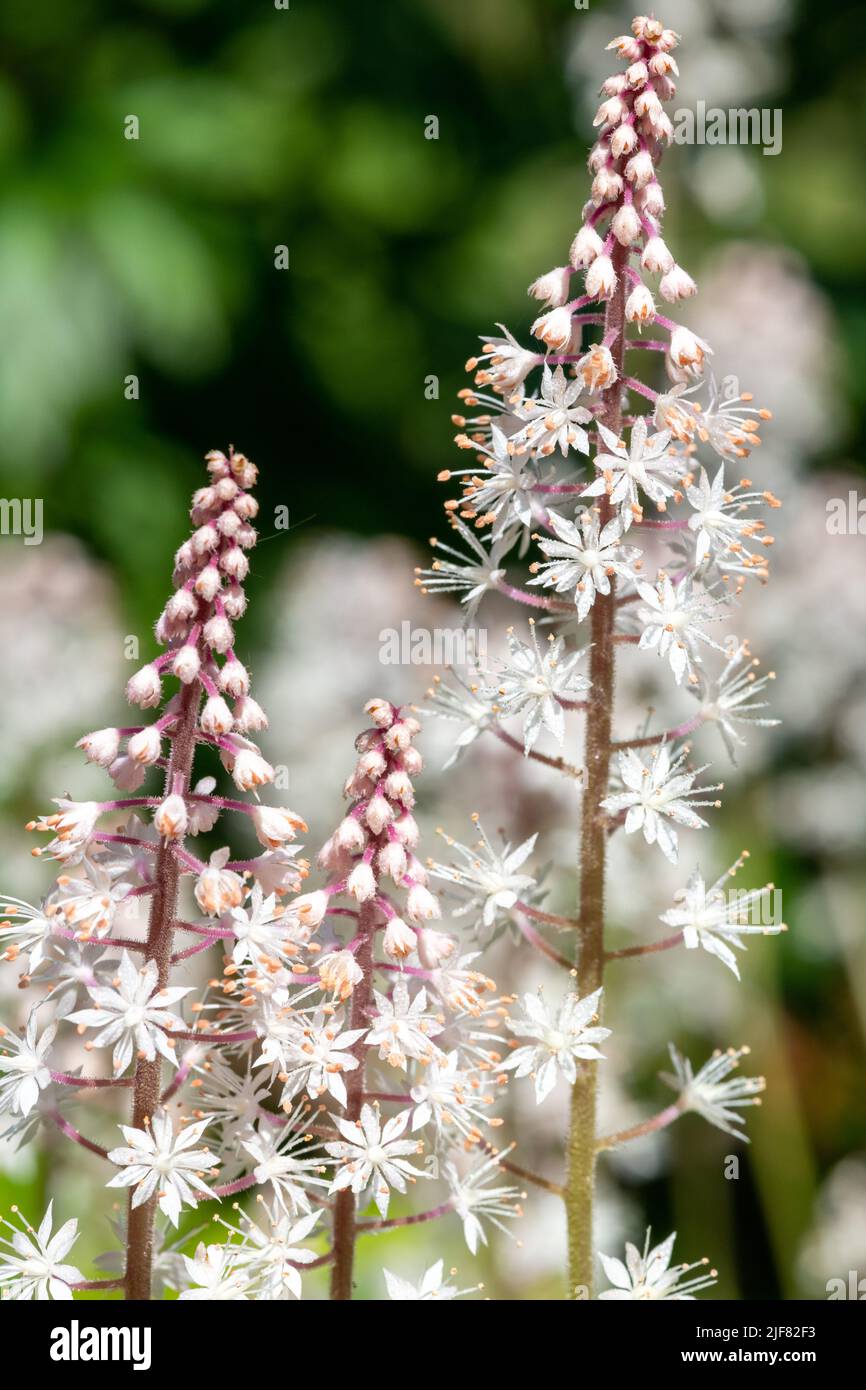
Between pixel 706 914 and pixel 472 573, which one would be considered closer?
pixel 706 914

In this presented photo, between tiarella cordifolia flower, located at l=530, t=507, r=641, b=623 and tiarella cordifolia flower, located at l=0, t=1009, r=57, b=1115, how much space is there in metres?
0.75

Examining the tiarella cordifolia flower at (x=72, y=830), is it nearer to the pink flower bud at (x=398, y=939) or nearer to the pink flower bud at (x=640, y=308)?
the pink flower bud at (x=398, y=939)

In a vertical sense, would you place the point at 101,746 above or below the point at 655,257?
below

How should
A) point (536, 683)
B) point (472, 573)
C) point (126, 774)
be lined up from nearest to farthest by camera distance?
1. point (126, 774)
2. point (536, 683)
3. point (472, 573)

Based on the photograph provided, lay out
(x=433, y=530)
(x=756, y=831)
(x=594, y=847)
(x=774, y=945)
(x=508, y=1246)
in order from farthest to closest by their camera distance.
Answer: (x=433, y=530), (x=774, y=945), (x=756, y=831), (x=508, y=1246), (x=594, y=847)

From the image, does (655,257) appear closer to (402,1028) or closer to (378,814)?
(378,814)

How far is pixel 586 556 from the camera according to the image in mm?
1808

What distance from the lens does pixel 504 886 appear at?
1938 mm

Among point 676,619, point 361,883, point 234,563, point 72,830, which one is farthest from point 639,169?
point 72,830

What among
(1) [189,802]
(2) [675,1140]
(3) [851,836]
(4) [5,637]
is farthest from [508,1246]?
(4) [5,637]

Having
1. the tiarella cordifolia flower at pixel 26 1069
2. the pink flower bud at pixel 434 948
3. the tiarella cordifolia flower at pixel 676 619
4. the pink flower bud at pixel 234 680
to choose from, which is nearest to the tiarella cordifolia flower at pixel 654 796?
the tiarella cordifolia flower at pixel 676 619

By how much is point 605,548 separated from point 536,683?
0.19 meters
